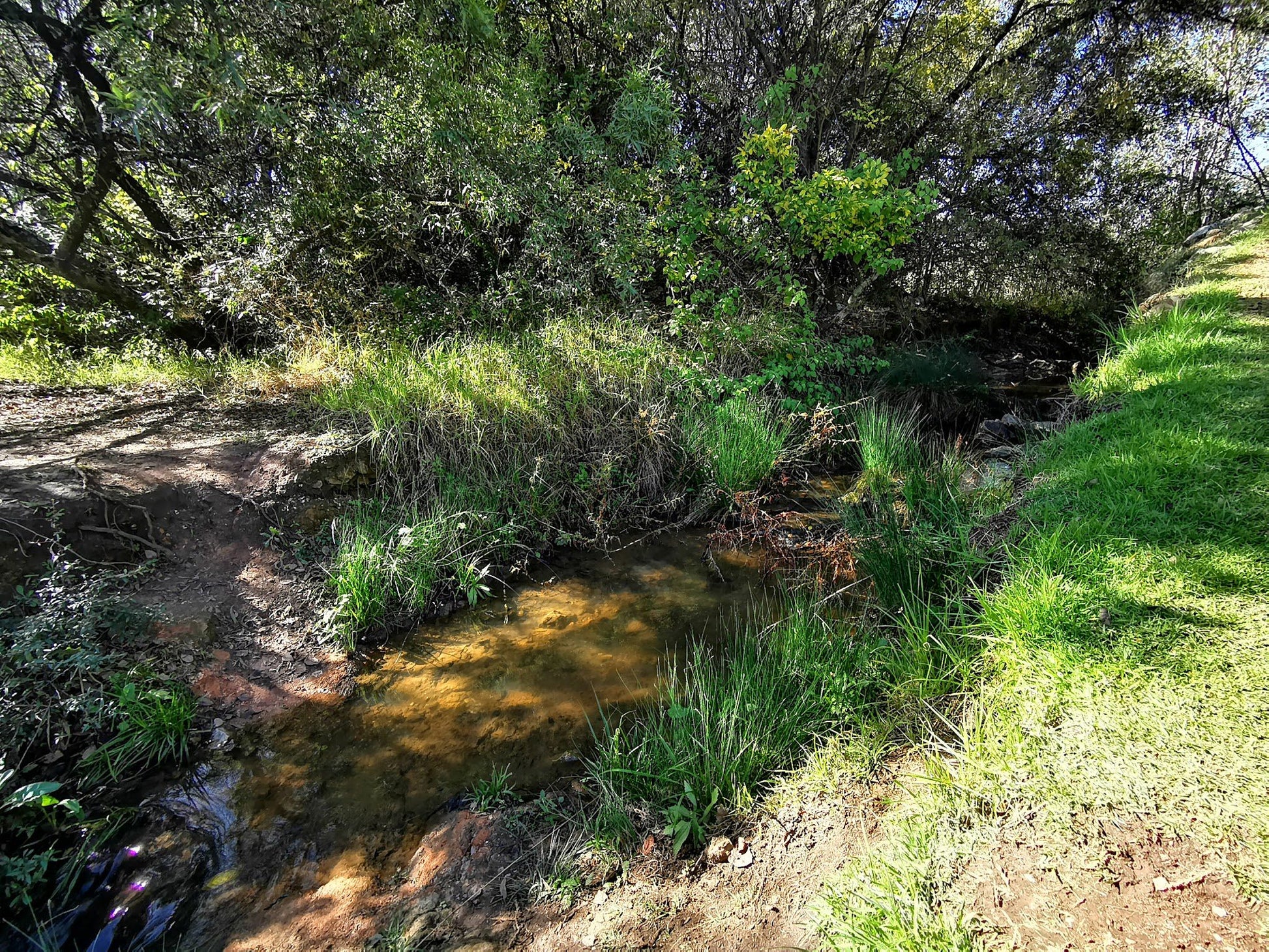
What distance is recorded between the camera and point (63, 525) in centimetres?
309

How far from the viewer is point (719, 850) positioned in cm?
195

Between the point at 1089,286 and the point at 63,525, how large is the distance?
11.1 metres

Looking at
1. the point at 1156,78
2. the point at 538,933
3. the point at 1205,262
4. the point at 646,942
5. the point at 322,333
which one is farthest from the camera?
the point at 1156,78

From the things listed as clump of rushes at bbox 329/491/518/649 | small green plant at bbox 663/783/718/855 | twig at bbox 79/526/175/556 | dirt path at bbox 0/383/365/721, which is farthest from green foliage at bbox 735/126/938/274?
twig at bbox 79/526/175/556

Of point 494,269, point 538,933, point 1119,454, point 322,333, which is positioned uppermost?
point 494,269

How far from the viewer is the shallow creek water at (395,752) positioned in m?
2.02

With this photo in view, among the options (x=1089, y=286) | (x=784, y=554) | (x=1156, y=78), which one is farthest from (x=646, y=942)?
(x=1156, y=78)

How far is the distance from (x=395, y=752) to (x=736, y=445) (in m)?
3.15

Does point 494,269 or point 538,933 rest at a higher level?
point 494,269

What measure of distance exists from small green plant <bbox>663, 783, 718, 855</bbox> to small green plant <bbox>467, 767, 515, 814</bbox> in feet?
2.23

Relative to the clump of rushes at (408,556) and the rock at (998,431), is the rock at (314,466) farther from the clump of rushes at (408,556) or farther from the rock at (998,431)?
the rock at (998,431)

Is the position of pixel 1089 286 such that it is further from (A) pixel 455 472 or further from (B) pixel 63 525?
(B) pixel 63 525

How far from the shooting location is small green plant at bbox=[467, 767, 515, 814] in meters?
2.29

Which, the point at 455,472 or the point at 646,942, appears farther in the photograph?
the point at 455,472
